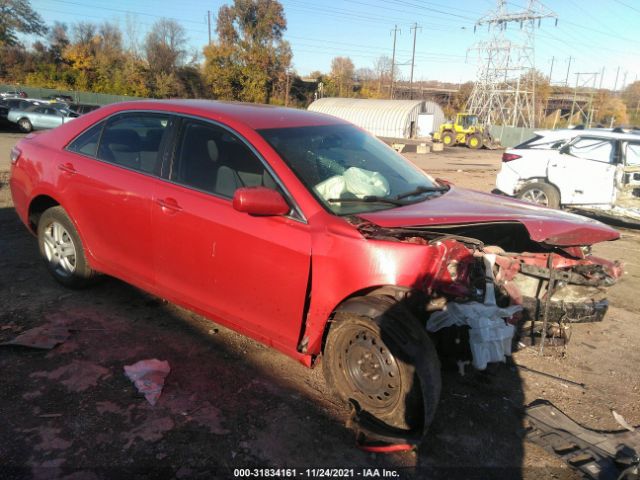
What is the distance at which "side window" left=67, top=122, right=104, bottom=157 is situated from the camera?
158 inches

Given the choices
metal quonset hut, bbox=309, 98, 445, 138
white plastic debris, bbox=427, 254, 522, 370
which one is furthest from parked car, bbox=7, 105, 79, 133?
metal quonset hut, bbox=309, 98, 445, 138

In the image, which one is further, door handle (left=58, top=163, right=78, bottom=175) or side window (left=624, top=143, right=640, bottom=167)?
side window (left=624, top=143, right=640, bottom=167)

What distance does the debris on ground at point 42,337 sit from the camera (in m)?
3.40


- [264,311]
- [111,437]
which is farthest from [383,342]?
[111,437]

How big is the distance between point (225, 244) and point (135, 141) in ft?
4.47

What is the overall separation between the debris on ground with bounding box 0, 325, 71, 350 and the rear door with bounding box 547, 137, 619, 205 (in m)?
8.24

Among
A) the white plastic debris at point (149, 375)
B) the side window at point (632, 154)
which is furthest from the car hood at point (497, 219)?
the side window at point (632, 154)

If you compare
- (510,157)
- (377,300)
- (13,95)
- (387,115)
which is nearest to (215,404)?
(377,300)

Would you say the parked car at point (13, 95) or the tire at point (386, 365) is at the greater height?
the parked car at point (13, 95)

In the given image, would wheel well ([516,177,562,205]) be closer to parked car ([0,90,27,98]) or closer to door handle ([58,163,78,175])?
door handle ([58,163,78,175])

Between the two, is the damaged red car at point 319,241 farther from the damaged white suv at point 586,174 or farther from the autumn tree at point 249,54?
the autumn tree at point 249,54

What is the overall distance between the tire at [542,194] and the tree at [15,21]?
2210 inches

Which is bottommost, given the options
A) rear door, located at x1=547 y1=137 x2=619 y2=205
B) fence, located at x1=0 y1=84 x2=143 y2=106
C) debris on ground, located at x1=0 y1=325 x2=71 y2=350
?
debris on ground, located at x1=0 y1=325 x2=71 y2=350

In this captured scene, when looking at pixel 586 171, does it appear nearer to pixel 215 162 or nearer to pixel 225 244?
pixel 215 162
